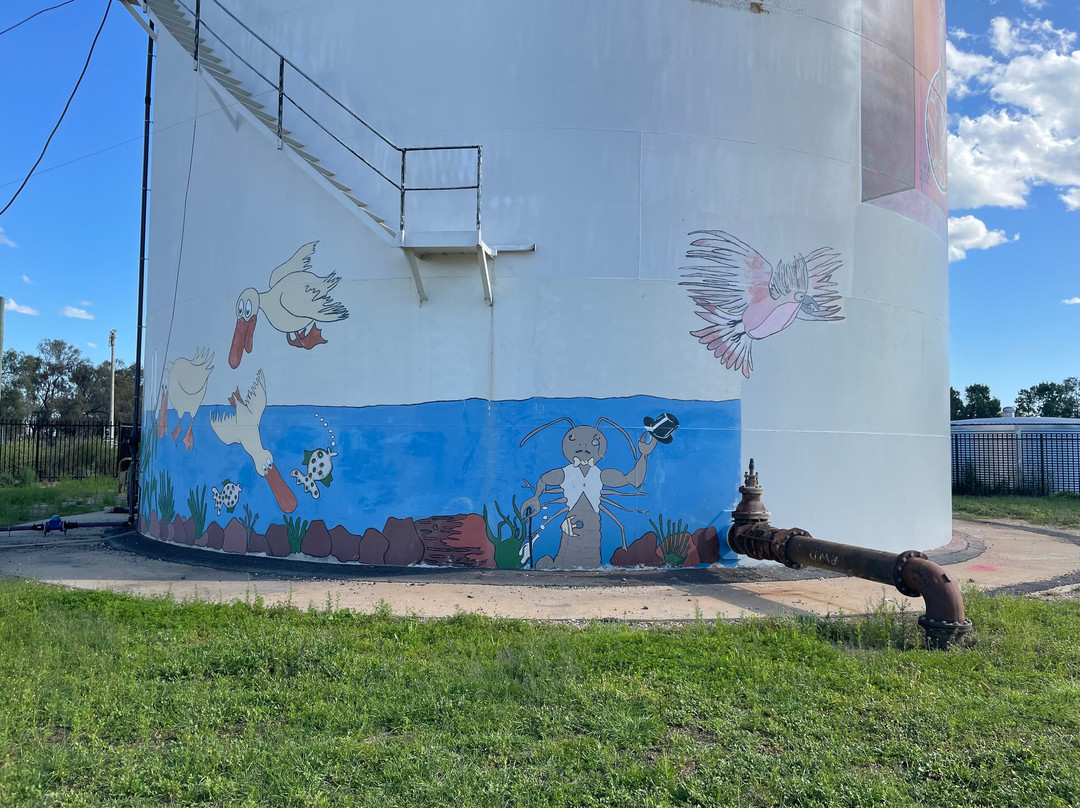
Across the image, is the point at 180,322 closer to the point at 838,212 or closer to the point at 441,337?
the point at 441,337

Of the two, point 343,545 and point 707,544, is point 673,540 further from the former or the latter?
point 343,545

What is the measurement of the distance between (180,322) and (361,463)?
4.88 m

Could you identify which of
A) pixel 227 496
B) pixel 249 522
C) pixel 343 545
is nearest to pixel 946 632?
pixel 343 545

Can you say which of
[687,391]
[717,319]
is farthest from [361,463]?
[717,319]

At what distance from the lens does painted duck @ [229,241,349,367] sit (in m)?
11.3

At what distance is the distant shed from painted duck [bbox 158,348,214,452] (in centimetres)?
2468

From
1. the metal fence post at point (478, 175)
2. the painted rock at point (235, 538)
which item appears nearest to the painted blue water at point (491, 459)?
the painted rock at point (235, 538)

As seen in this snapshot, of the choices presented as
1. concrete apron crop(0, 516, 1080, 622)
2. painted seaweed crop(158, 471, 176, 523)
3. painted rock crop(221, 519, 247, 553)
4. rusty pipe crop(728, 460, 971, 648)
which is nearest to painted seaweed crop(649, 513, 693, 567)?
concrete apron crop(0, 516, 1080, 622)

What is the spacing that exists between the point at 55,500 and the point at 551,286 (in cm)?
1723

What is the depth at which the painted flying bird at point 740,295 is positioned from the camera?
10.9 metres

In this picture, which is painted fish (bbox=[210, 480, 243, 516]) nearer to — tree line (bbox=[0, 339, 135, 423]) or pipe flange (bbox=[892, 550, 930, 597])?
pipe flange (bbox=[892, 550, 930, 597])

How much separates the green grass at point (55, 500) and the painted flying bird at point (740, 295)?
1492 cm

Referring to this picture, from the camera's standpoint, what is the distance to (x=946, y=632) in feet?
21.4

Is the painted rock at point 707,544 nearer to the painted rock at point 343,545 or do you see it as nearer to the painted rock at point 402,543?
the painted rock at point 402,543
